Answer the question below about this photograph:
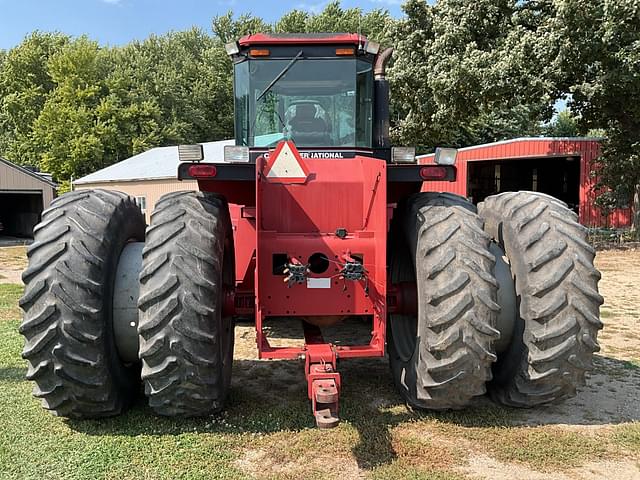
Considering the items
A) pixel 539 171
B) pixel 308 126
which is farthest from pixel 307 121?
pixel 539 171

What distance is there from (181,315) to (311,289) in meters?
0.90

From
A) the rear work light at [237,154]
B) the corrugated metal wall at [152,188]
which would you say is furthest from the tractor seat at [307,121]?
the corrugated metal wall at [152,188]

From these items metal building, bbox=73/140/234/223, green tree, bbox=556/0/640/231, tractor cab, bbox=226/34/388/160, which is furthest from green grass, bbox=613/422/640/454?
→ metal building, bbox=73/140/234/223

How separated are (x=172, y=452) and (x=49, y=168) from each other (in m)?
40.2

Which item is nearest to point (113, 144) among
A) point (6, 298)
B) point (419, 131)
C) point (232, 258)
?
point (419, 131)

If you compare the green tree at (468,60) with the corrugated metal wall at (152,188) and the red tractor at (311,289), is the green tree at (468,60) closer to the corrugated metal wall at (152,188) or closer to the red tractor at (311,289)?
the corrugated metal wall at (152,188)

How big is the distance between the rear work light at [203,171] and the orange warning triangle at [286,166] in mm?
356

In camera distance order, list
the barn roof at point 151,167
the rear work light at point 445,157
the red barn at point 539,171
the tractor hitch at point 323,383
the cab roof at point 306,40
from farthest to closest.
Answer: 1. the barn roof at point 151,167
2. the red barn at point 539,171
3. the cab roof at point 306,40
4. the rear work light at point 445,157
5. the tractor hitch at point 323,383

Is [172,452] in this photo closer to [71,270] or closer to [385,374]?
[71,270]

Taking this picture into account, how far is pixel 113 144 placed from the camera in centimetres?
3934

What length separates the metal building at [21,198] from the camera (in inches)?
965

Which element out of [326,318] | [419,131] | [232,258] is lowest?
[326,318]

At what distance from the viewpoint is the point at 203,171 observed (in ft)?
13.6

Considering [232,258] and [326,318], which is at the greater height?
[232,258]
